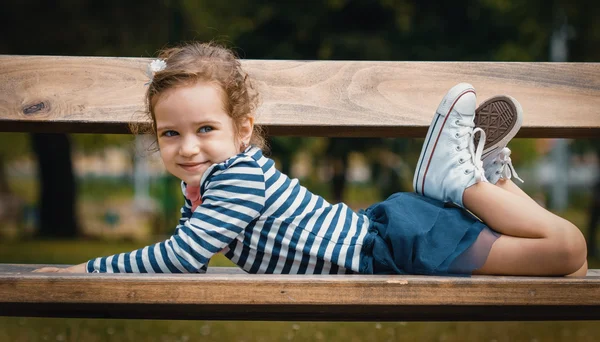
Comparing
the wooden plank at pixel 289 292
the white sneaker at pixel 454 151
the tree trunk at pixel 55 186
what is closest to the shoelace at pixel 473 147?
the white sneaker at pixel 454 151

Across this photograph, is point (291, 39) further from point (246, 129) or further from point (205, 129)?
point (205, 129)

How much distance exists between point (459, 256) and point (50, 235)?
35.3ft

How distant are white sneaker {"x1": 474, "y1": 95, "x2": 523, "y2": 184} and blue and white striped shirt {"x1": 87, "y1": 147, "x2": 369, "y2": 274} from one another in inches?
18.6

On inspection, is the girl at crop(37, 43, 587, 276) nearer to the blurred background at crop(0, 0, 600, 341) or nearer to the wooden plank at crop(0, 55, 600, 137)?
the wooden plank at crop(0, 55, 600, 137)

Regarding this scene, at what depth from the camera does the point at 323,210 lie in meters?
2.29

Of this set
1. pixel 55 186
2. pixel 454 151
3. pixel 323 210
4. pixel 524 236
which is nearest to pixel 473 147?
pixel 454 151

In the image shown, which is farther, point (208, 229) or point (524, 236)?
point (524, 236)

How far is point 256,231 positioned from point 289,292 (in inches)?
19.5

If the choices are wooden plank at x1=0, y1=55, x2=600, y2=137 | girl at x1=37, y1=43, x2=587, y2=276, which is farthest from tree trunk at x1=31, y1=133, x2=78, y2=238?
girl at x1=37, y1=43, x2=587, y2=276

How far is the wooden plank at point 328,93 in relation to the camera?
103 inches

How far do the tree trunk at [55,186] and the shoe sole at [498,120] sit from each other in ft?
33.8

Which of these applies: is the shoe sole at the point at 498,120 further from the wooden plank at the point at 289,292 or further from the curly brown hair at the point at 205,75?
the curly brown hair at the point at 205,75

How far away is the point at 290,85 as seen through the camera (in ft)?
8.83

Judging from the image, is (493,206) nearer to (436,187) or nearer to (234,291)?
(436,187)
